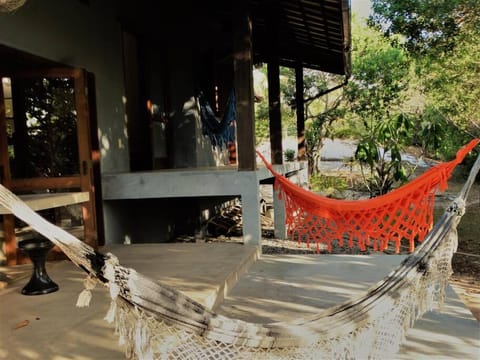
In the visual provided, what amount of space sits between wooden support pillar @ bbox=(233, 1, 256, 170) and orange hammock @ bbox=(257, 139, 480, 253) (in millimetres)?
568

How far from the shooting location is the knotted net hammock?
1354 millimetres

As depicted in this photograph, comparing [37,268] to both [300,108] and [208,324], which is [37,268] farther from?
[300,108]

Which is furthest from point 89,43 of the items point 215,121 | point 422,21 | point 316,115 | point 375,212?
point 316,115

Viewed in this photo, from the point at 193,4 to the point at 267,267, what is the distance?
3.93 metres

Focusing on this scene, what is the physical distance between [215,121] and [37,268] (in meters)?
3.82

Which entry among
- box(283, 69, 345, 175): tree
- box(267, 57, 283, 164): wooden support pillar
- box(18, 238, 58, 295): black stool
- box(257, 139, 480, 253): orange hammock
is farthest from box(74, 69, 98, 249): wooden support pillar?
box(283, 69, 345, 175): tree

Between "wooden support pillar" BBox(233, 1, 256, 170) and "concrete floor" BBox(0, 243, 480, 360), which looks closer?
"concrete floor" BBox(0, 243, 480, 360)

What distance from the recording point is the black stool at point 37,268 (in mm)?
2709

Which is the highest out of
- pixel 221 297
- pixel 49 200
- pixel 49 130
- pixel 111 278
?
pixel 49 130

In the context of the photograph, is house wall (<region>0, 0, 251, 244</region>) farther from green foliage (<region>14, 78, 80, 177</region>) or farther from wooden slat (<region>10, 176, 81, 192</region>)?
wooden slat (<region>10, 176, 81, 192</region>)

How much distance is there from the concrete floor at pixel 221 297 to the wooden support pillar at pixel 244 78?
962 millimetres

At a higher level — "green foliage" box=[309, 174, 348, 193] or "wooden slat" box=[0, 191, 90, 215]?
"wooden slat" box=[0, 191, 90, 215]

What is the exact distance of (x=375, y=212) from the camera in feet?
13.0

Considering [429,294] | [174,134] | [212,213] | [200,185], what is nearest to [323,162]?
[212,213]
